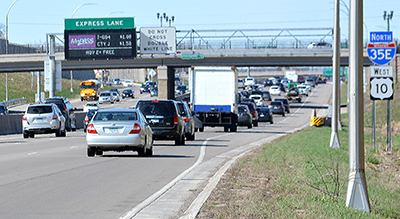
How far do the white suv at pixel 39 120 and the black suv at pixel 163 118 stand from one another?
8262 millimetres

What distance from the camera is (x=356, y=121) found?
10.3m

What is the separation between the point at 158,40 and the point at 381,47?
46741 millimetres

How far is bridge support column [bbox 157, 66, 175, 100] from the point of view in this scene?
72312 millimetres

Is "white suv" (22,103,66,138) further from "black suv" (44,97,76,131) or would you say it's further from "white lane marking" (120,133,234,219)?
"white lane marking" (120,133,234,219)

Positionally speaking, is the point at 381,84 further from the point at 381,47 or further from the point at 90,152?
the point at 90,152

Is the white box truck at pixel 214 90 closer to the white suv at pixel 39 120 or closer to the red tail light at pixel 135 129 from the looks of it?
the white suv at pixel 39 120

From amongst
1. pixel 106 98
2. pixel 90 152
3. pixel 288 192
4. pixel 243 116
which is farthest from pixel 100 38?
pixel 288 192

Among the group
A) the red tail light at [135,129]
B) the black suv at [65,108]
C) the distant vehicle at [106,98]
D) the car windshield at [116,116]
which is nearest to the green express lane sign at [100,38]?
the black suv at [65,108]

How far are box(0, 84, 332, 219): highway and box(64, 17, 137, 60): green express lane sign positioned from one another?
1643 inches

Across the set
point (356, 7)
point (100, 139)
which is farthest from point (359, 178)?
point (100, 139)

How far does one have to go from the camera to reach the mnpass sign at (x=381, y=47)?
68.2ft

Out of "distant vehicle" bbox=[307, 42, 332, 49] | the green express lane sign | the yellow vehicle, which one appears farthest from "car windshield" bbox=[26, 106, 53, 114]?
the yellow vehicle

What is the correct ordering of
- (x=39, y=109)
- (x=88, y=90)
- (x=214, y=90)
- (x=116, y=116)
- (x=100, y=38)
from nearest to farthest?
(x=116, y=116)
(x=39, y=109)
(x=214, y=90)
(x=100, y=38)
(x=88, y=90)

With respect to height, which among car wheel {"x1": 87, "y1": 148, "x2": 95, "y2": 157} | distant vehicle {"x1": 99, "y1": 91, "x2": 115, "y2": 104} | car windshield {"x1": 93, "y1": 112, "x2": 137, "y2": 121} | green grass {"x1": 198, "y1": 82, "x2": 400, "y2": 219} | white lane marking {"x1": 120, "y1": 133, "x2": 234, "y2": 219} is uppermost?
distant vehicle {"x1": 99, "y1": 91, "x2": 115, "y2": 104}
